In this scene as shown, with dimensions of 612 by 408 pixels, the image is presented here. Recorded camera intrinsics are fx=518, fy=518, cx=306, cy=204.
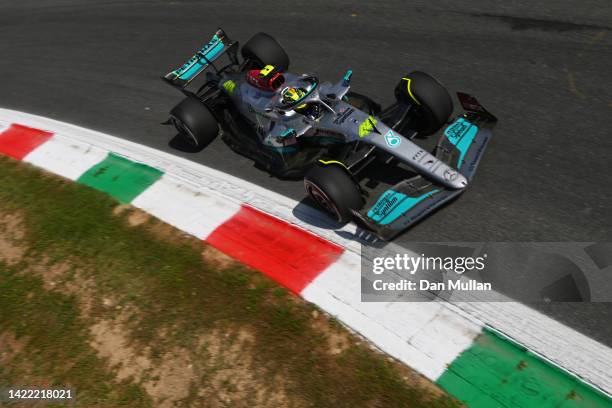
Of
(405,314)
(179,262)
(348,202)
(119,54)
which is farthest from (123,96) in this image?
(405,314)

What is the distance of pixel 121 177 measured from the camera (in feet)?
26.0

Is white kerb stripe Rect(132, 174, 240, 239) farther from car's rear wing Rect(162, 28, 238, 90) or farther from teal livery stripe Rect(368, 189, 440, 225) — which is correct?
teal livery stripe Rect(368, 189, 440, 225)

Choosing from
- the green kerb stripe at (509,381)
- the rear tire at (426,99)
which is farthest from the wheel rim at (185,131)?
the green kerb stripe at (509,381)

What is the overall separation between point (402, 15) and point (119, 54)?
5963 mm

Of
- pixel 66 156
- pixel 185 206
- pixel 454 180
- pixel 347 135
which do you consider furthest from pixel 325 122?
pixel 66 156

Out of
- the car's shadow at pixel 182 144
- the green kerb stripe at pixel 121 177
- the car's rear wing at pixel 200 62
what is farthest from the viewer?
the car's shadow at pixel 182 144

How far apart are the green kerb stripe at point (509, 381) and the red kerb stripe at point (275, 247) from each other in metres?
1.90

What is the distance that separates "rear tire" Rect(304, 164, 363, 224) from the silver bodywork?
65cm

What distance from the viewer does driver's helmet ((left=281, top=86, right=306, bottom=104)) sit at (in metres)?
7.01

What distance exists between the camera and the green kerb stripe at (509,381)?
4.56 metres

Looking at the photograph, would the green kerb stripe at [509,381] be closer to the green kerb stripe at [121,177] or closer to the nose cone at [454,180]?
the nose cone at [454,180]

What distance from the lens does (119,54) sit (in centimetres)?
1107

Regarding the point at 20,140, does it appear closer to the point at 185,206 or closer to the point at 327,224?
the point at 185,206

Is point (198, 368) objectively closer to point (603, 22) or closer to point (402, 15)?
point (402, 15)
